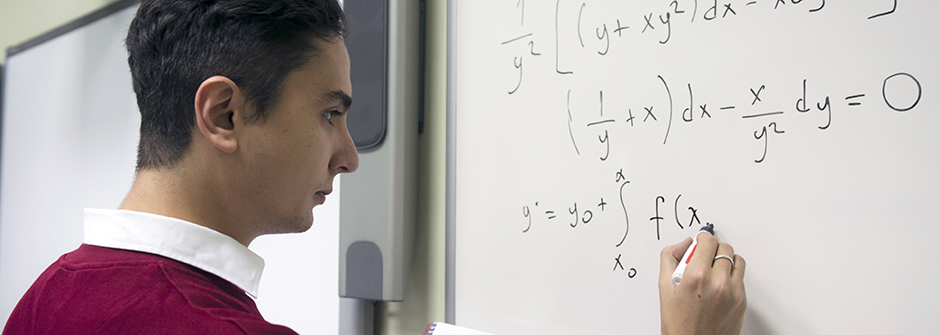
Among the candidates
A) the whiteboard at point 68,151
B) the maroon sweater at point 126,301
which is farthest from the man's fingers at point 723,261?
the whiteboard at point 68,151

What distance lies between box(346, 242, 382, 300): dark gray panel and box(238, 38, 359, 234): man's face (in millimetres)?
324

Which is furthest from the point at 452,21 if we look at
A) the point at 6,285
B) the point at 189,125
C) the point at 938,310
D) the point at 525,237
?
the point at 6,285

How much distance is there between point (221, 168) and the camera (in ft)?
1.70

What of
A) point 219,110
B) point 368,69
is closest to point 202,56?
point 219,110

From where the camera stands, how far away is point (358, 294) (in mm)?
922

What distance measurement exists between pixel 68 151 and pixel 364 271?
4.05ft

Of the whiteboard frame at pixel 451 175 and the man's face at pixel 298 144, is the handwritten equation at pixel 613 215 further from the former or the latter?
the man's face at pixel 298 144

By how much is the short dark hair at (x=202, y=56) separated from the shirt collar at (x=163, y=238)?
6cm

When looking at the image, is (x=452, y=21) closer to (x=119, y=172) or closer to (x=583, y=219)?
(x=583, y=219)

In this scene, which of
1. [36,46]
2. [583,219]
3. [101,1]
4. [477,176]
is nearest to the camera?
[583,219]

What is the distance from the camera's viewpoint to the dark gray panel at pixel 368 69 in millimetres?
910

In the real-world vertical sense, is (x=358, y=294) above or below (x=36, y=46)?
below

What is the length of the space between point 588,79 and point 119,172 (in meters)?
1.29

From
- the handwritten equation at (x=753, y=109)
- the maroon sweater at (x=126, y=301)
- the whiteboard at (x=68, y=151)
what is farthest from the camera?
the whiteboard at (x=68, y=151)
